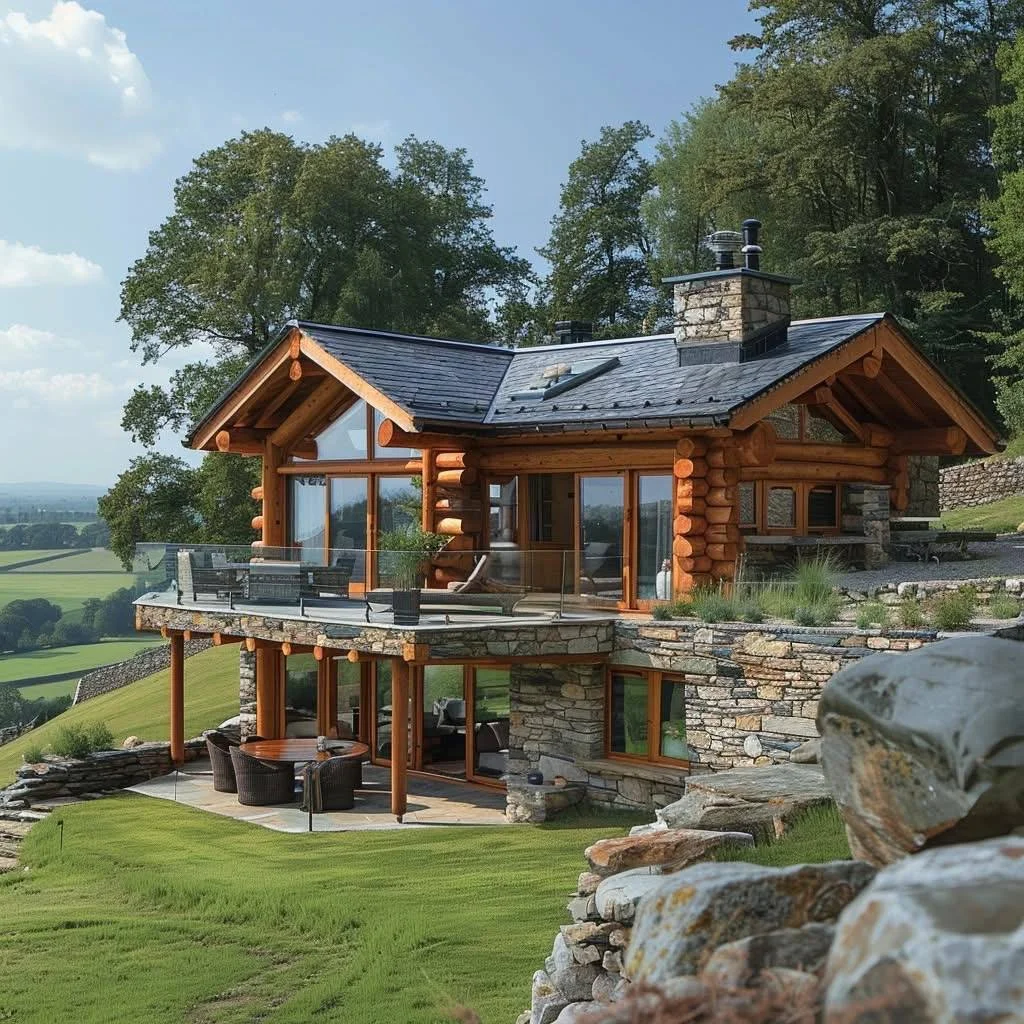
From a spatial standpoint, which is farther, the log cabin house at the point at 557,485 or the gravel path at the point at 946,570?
the gravel path at the point at 946,570

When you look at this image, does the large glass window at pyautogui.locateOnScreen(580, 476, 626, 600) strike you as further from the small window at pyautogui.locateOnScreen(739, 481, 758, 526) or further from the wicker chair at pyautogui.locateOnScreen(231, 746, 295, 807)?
the wicker chair at pyautogui.locateOnScreen(231, 746, 295, 807)

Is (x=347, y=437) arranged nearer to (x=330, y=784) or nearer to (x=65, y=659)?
(x=330, y=784)

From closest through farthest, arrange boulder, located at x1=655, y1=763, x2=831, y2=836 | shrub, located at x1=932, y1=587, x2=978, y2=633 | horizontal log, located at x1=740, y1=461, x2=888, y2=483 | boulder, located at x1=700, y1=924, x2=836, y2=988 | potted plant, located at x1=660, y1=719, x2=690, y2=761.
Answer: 1. boulder, located at x1=700, y1=924, x2=836, y2=988
2. boulder, located at x1=655, y1=763, x2=831, y2=836
3. shrub, located at x1=932, y1=587, x2=978, y2=633
4. potted plant, located at x1=660, y1=719, x2=690, y2=761
5. horizontal log, located at x1=740, y1=461, x2=888, y2=483

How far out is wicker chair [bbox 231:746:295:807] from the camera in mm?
15758

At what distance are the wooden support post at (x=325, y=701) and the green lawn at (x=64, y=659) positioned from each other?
38516 millimetres

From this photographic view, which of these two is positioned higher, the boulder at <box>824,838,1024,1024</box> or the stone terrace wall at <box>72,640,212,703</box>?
the boulder at <box>824,838,1024,1024</box>

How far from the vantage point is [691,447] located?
14.6m

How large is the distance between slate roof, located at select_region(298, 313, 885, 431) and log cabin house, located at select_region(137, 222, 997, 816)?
50mm

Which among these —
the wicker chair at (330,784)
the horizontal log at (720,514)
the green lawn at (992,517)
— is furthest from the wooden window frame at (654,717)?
the green lawn at (992,517)

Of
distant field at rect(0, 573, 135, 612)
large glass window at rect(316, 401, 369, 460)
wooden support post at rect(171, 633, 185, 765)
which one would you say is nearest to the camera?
large glass window at rect(316, 401, 369, 460)

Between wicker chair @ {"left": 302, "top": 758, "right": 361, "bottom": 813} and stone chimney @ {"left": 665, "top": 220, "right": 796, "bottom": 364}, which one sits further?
stone chimney @ {"left": 665, "top": 220, "right": 796, "bottom": 364}

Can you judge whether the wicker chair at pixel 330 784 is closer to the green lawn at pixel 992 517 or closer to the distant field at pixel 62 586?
the green lawn at pixel 992 517

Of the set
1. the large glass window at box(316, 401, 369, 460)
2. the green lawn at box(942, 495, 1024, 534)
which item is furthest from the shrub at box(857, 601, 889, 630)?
the green lawn at box(942, 495, 1024, 534)

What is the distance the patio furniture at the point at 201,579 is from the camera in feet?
54.7
